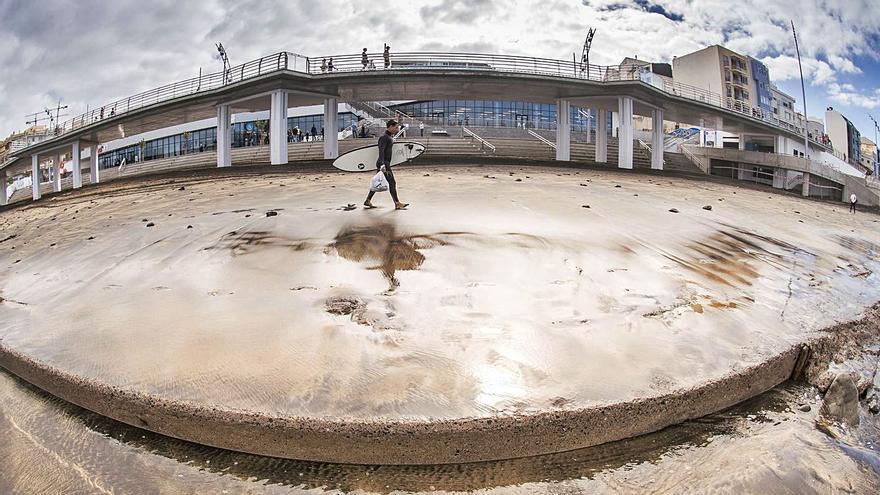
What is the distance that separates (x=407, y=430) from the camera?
7.89 feet

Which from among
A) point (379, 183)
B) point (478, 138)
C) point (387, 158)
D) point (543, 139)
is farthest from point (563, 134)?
point (379, 183)

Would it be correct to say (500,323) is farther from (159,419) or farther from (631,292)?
(159,419)

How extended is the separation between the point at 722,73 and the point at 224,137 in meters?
51.7

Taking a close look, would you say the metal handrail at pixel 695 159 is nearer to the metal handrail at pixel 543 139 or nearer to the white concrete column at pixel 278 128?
the metal handrail at pixel 543 139

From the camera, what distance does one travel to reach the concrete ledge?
241 centimetres

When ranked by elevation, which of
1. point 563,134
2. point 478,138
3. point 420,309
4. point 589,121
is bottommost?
point 420,309

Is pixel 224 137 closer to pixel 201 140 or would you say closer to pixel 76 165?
pixel 76 165

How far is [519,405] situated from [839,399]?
6.58 ft

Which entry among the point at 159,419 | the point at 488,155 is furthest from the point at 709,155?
the point at 159,419

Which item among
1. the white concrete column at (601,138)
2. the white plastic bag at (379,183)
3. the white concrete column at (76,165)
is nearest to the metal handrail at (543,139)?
the white concrete column at (601,138)

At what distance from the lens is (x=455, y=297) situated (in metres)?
3.99

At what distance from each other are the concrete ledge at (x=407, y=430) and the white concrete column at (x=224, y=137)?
87.0 feet

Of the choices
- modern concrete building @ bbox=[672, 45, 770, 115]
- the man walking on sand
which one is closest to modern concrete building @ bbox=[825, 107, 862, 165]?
modern concrete building @ bbox=[672, 45, 770, 115]

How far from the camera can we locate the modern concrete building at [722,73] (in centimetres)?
5259
